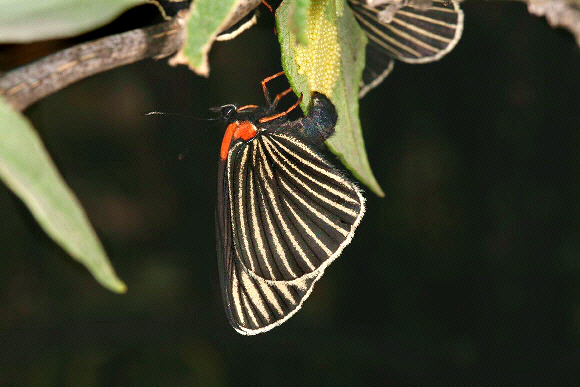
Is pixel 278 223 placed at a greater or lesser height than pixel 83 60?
lesser

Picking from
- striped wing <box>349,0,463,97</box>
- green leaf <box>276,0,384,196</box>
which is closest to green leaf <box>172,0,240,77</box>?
green leaf <box>276,0,384,196</box>

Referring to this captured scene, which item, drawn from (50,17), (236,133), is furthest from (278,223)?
(50,17)

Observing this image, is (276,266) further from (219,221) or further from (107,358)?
(107,358)

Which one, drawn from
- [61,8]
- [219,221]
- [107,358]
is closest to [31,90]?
[61,8]

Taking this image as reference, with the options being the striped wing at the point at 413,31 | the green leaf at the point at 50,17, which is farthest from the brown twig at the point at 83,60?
the striped wing at the point at 413,31

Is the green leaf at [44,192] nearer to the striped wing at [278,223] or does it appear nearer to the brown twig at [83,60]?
the brown twig at [83,60]

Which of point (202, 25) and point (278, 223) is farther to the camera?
point (278, 223)

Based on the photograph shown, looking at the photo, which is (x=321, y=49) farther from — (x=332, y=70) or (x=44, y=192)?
(x=44, y=192)
